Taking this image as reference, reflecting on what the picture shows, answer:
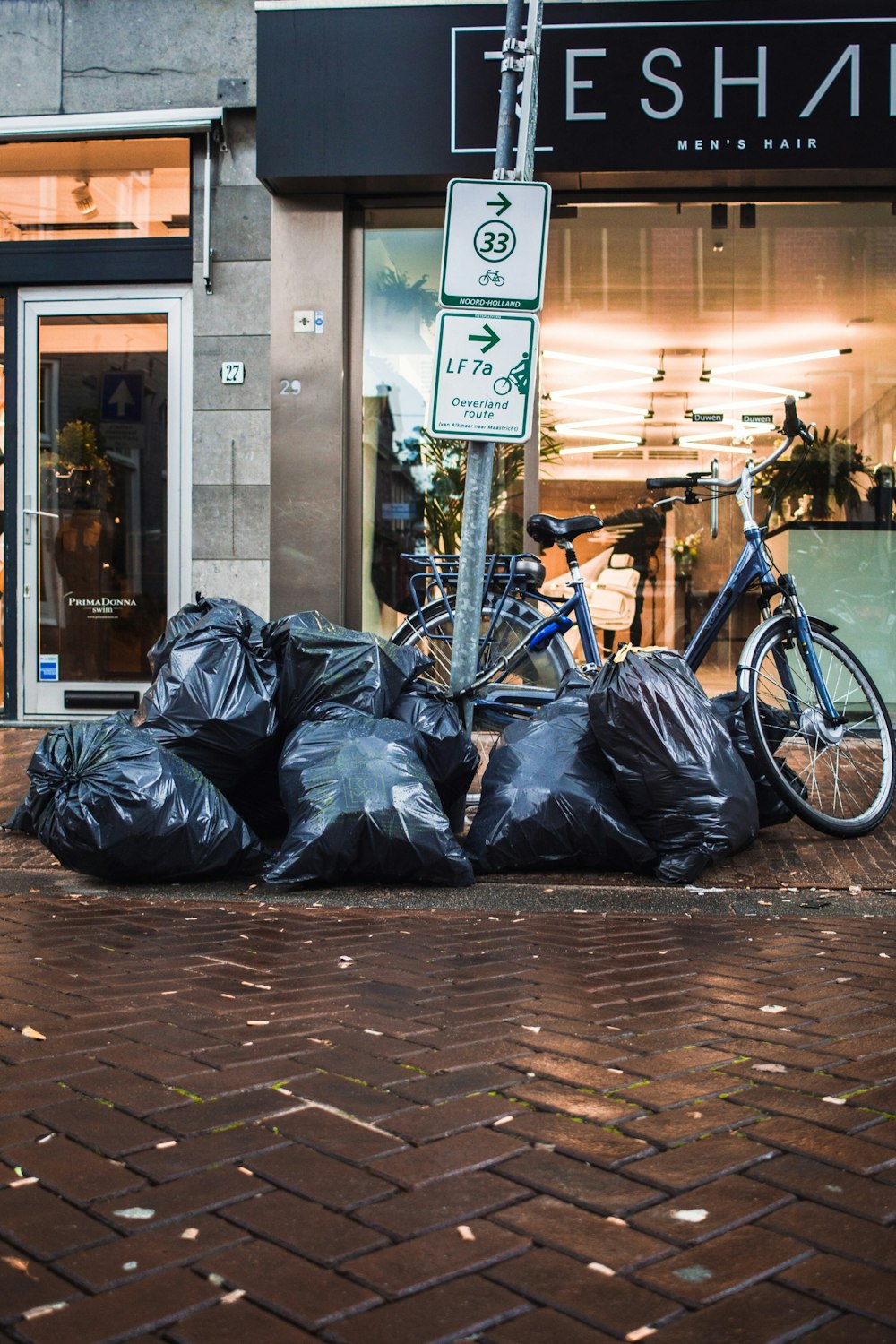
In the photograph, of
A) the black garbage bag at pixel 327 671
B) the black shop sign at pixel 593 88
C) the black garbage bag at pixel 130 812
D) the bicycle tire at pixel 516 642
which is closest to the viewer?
the black garbage bag at pixel 130 812

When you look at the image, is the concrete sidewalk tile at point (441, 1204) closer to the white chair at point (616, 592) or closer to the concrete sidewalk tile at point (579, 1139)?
the concrete sidewalk tile at point (579, 1139)

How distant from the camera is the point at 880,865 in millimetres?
5238

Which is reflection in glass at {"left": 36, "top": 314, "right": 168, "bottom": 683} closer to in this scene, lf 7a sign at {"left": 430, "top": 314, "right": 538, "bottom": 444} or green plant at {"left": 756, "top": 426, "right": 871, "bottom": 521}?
green plant at {"left": 756, "top": 426, "right": 871, "bottom": 521}

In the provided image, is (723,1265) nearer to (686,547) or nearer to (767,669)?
(767,669)

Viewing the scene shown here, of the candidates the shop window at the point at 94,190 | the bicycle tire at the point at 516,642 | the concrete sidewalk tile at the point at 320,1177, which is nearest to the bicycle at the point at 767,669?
the bicycle tire at the point at 516,642

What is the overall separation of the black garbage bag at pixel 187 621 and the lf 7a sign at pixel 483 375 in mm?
1068

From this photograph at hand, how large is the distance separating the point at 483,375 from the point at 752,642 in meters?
1.48

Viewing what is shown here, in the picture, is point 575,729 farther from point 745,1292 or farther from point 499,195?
point 745,1292

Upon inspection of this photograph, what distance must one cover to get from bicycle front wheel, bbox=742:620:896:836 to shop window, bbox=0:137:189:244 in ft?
18.4

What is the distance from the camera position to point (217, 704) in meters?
5.18

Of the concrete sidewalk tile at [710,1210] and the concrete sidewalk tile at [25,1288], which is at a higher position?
the concrete sidewalk tile at [25,1288]

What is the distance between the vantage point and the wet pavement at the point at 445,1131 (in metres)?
1.88

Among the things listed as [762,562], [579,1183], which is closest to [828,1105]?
[579,1183]

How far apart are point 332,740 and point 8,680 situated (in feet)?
17.0
